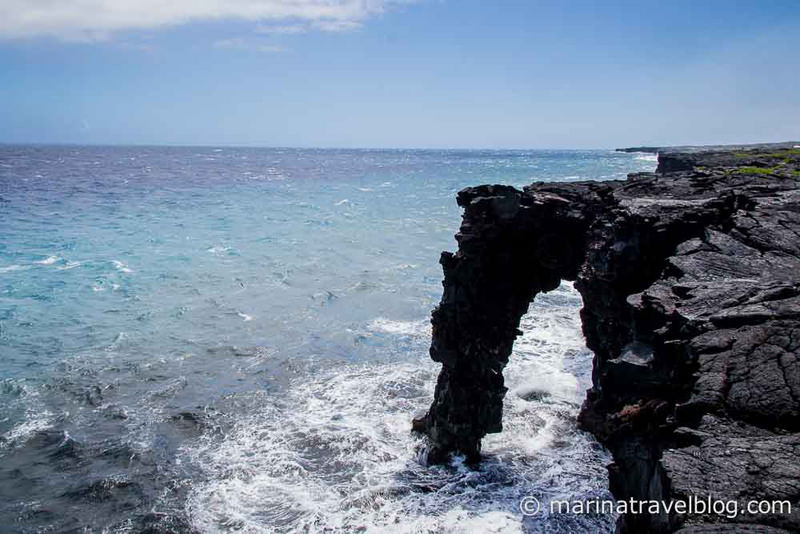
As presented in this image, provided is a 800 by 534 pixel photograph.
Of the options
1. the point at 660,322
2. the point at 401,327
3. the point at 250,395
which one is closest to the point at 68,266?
the point at 250,395

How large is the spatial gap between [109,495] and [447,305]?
36.8ft

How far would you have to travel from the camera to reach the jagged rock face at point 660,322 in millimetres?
6367

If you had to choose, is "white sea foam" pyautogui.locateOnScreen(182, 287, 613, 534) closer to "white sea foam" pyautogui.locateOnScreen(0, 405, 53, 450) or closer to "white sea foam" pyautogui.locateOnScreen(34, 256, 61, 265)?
"white sea foam" pyautogui.locateOnScreen(0, 405, 53, 450)

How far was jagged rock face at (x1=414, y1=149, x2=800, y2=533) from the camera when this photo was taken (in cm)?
637

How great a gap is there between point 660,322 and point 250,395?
16456mm

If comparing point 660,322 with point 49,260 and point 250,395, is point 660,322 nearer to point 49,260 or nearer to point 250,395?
point 250,395

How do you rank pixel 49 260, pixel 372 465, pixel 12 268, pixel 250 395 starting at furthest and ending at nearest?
pixel 49 260 → pixel 12 268 → pixel 250 395 → pixel 372 465

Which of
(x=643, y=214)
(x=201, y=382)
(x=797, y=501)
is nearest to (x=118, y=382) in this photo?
(x=201, y=382)

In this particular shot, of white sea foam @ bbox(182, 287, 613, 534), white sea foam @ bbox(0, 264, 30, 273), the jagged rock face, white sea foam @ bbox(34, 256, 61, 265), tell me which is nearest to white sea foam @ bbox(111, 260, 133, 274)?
white sea foam @ bbox(34, 256, 61, 265)

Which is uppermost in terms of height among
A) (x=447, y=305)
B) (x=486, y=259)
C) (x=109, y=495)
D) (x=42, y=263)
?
(x=486, y=259)

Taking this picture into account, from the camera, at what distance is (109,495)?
49.0 feet

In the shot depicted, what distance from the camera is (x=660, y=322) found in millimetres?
9258

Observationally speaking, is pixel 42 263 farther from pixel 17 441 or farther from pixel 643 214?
pixel 643 214

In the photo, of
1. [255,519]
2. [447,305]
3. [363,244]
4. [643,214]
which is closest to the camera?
[643,214]
